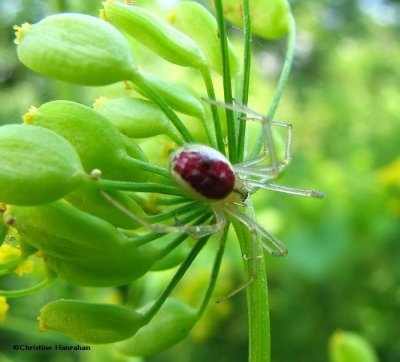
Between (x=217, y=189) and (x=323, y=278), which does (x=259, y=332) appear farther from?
(x=323, y=278)

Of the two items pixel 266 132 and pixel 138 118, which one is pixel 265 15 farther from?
pixel 138 118

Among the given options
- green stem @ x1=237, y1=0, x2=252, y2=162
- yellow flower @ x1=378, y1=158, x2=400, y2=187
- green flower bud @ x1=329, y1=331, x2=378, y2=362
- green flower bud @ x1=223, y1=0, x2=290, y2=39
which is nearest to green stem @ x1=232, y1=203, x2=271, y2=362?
green stem @ x1=237, y1=0, x2=252, y2=162

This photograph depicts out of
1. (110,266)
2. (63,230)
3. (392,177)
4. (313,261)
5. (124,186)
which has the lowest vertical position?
(313,261)

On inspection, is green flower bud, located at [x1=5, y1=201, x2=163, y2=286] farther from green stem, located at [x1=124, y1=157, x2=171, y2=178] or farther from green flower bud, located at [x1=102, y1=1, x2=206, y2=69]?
green flower bud, located at [x1=102, y1=1, x2=206, y2=69]

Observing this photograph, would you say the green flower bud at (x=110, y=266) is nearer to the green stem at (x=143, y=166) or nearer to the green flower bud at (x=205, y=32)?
the green stem at (x=143, y=166)

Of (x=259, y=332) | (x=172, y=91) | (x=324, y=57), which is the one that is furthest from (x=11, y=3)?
(x=324, y=57)

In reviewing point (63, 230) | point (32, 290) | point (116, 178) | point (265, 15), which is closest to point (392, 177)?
point (265, 15)
